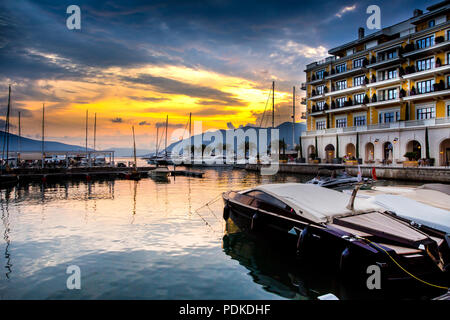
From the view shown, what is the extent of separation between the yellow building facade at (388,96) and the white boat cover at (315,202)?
117ft

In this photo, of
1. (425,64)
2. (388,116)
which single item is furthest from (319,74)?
(425,64)

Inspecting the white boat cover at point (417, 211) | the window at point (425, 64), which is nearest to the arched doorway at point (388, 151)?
the window at point (425, 64)

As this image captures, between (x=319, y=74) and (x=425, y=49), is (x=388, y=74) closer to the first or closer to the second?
(x=425, y=49)

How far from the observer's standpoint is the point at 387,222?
841cm

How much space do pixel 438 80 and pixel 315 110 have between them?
73.0 feet

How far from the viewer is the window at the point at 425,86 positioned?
42.7 metres

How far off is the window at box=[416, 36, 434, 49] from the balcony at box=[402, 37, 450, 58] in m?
0.62

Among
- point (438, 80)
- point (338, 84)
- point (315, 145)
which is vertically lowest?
point (315, 145)
